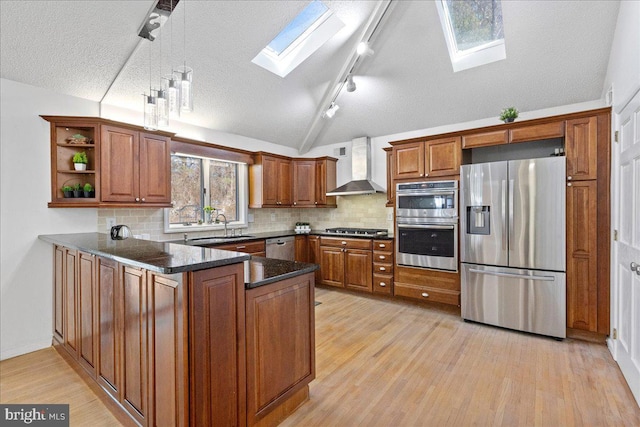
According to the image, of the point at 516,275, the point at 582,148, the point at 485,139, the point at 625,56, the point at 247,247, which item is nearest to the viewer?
the point at 625,56

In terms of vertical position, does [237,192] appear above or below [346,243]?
above

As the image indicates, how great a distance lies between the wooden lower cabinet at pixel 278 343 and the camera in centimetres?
175

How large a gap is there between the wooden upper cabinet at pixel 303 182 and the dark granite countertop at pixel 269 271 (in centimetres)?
327

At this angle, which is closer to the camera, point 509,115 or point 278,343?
point 278,343

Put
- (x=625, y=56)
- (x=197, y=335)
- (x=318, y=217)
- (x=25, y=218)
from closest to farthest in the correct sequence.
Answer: (x=197, y=335)
(x=625, y=56)
(x=25, y=218)
(x=318, y=217)

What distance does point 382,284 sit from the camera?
4.46 meters

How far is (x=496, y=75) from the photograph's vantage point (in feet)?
12.0

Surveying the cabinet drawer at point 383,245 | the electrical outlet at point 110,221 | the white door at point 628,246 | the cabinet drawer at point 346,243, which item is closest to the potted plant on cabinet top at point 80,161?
the electrical outlet at point 110,221

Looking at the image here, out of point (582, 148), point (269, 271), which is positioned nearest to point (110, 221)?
point (269, 271)

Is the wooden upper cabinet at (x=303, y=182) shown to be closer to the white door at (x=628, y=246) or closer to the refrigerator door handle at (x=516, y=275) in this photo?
the refrigerator door handle at (x=516, y=275)

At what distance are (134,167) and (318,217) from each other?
3354 millimetres

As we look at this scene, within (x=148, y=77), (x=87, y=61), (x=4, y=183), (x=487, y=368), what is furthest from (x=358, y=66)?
(x=4, y=183)

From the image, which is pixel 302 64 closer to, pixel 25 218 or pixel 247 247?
pixel 247 247

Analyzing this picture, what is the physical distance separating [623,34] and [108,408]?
4.82 meters
